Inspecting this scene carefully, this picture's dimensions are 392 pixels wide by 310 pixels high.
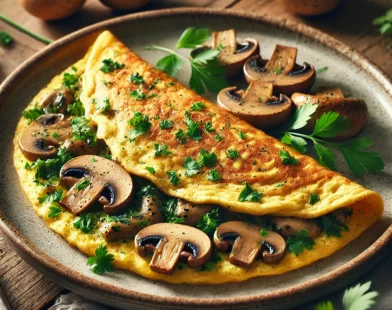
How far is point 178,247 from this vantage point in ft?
13.4

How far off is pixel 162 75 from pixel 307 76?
1.16m

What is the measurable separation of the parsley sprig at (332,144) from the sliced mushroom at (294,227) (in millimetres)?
628

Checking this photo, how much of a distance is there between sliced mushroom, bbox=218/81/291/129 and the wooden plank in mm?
1832

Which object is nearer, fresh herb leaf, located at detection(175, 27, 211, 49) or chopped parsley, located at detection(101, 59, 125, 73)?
chopped parsley, located at detection(101, 59, 125, 73)

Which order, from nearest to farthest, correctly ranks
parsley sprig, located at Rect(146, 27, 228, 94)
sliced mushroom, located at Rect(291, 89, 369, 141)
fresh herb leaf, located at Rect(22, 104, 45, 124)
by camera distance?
sliced mushroom, located at Rect(291, 89, 369, 141), fresh herb leaf, located at Rect(22, 104, 45, 124), parsley sprig, located at Rect(146, 27, 228, 94)


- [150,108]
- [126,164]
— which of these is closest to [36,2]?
[150,108]

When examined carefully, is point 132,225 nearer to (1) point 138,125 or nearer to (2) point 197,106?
(1) point 138,125

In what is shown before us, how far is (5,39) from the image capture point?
644 centimetres

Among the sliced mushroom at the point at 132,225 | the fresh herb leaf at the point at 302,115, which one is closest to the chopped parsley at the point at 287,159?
the fresh herb leaf at the point at 302,115

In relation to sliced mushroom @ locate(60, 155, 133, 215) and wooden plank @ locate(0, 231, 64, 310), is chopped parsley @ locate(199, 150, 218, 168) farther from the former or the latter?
wooden plank @ locate(0, 231, 64, 310)

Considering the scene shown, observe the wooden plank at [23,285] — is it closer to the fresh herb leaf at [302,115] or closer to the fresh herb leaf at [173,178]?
the fresh herb leaf at [173,178]

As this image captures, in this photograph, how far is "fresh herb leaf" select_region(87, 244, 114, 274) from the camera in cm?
414

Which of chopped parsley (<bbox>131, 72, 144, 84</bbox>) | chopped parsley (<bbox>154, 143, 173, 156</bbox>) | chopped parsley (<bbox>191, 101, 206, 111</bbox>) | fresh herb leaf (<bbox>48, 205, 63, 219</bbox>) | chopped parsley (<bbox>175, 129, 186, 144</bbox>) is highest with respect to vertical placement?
chopped parsley (<bbox>191, 101, 206, 111</bbox>)

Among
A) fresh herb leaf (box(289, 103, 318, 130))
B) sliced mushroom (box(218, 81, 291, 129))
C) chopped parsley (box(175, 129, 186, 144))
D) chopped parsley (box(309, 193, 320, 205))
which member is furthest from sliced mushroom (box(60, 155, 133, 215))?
fresh herb leaf (box(289, 103, 318, 130))
